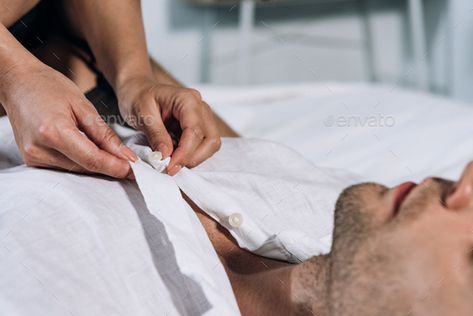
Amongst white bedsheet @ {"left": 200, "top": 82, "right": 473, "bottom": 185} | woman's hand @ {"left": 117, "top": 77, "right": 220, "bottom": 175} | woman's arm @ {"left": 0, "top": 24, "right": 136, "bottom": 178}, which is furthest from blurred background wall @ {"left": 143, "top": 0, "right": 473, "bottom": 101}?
woman's arm @ {"left": 0, "top": 24, "right": 136, "bottom": 178}

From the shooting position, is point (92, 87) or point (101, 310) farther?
point (92, 87)

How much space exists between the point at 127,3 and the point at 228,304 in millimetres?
534

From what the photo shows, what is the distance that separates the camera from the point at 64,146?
662 mm

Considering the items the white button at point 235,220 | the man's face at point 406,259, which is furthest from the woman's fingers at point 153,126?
the man's face at point 406,259

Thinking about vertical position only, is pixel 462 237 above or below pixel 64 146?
below

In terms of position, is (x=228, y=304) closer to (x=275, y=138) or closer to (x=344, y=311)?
(x=344, y=311)

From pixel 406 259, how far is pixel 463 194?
0.28 ft

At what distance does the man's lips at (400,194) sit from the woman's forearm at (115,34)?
15.3 inches

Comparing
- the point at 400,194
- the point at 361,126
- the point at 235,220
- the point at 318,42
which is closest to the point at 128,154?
the point at 235,220

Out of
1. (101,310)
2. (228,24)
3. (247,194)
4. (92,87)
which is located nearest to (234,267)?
(247,194)

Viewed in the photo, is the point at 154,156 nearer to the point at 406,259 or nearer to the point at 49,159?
the point at 49,159

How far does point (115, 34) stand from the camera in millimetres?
960

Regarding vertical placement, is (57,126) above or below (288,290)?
above

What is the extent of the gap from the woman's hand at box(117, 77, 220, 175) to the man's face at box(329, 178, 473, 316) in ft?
0.62
